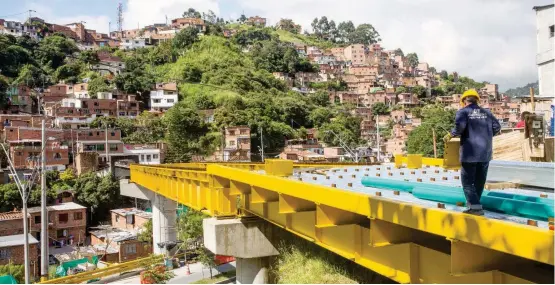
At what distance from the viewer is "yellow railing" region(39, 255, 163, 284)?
18.3 m

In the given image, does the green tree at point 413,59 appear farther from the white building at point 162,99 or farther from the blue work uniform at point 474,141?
the blue work uniform at point 474,141

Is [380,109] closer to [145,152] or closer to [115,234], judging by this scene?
[145,152]

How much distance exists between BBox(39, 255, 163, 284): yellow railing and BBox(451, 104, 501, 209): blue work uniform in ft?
52.9

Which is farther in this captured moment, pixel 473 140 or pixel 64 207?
pixel 64 207

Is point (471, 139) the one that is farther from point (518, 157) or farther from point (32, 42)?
point (32, 42)

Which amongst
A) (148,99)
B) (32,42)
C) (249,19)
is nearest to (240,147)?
(148,99)

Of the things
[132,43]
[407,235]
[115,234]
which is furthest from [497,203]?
[132,43]

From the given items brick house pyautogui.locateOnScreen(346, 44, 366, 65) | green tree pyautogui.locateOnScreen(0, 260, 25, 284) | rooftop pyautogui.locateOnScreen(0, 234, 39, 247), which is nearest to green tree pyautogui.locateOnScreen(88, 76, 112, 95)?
rooftop pyautogui.locateOnScreen(0, 234, 39, 247)

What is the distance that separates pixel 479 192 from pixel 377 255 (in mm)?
1484

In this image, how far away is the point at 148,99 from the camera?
7231 centimetres

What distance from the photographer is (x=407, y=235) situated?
519 centimetres

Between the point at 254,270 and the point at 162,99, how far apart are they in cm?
6403

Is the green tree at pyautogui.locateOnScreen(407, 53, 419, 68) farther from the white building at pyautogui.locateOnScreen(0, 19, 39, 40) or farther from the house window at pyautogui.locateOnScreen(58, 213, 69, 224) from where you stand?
the house window at pyautogui.locateOnScreen(58, 213, 69, 224)

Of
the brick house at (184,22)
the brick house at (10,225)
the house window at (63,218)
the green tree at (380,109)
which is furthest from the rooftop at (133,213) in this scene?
the brick house at (184,22)
